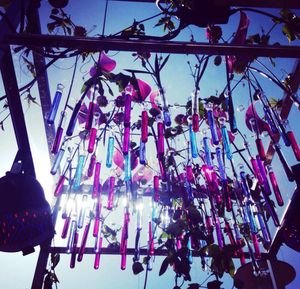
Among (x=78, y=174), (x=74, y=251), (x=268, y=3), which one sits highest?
(x=268, y=3)

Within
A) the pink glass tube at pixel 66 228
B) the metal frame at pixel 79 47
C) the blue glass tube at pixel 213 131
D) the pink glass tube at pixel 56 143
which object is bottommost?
the pink glass tube at pixel 66 228

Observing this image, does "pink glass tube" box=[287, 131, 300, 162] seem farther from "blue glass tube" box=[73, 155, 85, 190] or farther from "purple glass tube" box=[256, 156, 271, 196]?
"blue glass tube" box=[73, 155, 85, 190]

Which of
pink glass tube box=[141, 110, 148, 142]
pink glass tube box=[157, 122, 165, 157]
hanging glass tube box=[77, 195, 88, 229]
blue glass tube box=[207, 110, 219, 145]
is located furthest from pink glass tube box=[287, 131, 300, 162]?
hanging glass tube box=[77, 195, 88, 229]

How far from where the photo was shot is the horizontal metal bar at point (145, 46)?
6.24ft

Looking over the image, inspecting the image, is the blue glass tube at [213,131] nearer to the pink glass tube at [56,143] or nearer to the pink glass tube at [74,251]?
the pink glass tube at [56,143]

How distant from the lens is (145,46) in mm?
1976

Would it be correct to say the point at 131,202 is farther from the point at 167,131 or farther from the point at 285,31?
the point at 285,31

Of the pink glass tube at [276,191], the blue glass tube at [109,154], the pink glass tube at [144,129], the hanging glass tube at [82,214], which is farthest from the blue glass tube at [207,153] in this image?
the hanging glass tube at [82,214]

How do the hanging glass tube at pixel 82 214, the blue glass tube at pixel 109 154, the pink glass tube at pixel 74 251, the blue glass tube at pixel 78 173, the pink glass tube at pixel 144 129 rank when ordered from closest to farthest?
the pink glass tube at pixel 144 129
the blue glass tube at pixel 109 154
the blue glass tube at pixel 78 173
the pink glass tube at pixel 74 251
the hanging glass tube at pixel 82 214

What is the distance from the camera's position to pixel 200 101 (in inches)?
161

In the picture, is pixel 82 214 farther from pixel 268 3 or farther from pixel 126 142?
pixel 268 3

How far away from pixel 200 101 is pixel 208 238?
205 cm

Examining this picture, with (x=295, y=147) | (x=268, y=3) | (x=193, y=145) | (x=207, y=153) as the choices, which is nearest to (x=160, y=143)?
(x=193, y=145)

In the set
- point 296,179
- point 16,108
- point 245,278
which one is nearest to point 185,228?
point 296,179
